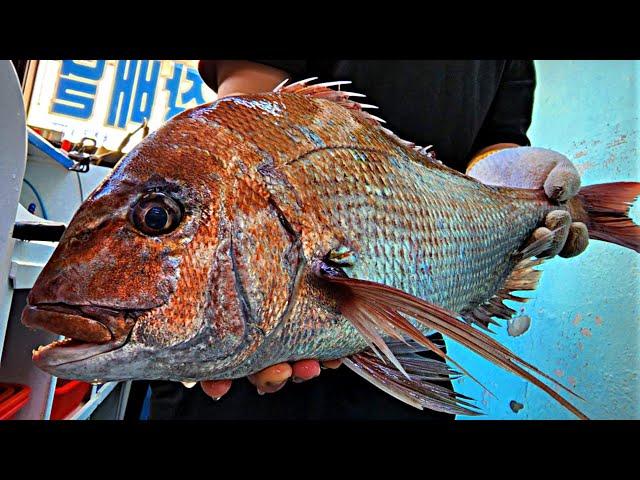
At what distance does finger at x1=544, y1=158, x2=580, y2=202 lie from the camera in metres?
1.08

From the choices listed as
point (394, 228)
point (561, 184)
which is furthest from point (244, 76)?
point (561, 184)

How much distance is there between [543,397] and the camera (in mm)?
1929

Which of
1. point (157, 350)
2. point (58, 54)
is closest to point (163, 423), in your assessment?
point (157, 350)

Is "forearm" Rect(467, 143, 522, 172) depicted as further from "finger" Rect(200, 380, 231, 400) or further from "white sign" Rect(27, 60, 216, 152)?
"white sign" Rect(27, 60, 216, 152)

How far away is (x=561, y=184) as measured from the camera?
107 cm

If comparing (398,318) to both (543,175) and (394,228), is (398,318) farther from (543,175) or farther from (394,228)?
(543,175)

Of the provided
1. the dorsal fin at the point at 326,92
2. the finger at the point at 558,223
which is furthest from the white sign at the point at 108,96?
the finger at the point at 558,223

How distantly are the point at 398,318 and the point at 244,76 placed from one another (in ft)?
1.88

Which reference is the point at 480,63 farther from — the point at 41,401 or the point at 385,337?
the point at 41,401

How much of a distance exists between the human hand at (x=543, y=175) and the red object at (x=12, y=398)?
1.26 meters

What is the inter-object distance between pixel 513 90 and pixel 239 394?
4.31ft

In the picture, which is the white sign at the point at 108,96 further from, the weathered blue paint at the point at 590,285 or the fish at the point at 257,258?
the fish at the point at 257,258

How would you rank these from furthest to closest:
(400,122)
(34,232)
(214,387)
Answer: (400,122)
(34,232)
(214,387)

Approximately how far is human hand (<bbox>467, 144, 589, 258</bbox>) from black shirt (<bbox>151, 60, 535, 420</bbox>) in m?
0.08
